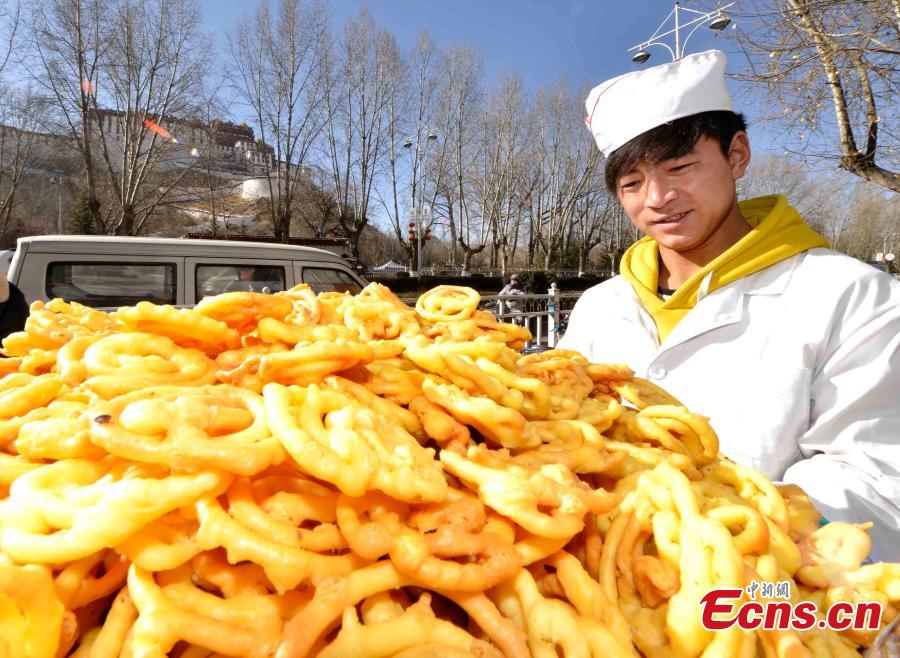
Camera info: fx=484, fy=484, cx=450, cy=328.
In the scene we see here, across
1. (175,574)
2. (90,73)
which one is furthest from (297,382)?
(90,73)

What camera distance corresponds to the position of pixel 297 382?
95 cm

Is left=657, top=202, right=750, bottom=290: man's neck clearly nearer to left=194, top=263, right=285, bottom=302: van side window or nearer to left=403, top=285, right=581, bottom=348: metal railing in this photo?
left=194, top=263, right=285, bottom=302: van side window

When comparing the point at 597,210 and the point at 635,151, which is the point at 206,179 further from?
the point at 597,210

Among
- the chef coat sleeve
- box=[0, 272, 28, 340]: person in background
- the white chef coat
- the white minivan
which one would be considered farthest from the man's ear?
box=[0, 272, 28, 340]: person in background

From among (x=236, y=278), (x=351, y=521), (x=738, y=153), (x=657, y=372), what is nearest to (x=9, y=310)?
(x=236, y=278)

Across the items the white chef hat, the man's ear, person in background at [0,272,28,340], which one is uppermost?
the white chef hat

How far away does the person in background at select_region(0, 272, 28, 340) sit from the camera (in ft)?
10.0

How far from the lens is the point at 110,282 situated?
5.50m

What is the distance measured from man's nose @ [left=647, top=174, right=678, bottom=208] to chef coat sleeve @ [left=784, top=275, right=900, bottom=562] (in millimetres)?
684

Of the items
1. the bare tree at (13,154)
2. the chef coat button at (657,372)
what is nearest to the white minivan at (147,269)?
the chef coat button at (657,372)

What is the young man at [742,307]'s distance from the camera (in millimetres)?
1558

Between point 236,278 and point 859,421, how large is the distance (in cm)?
610

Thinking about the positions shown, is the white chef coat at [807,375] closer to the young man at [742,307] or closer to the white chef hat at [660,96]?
the young man at [742,307]

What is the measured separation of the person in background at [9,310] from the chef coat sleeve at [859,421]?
419cm
